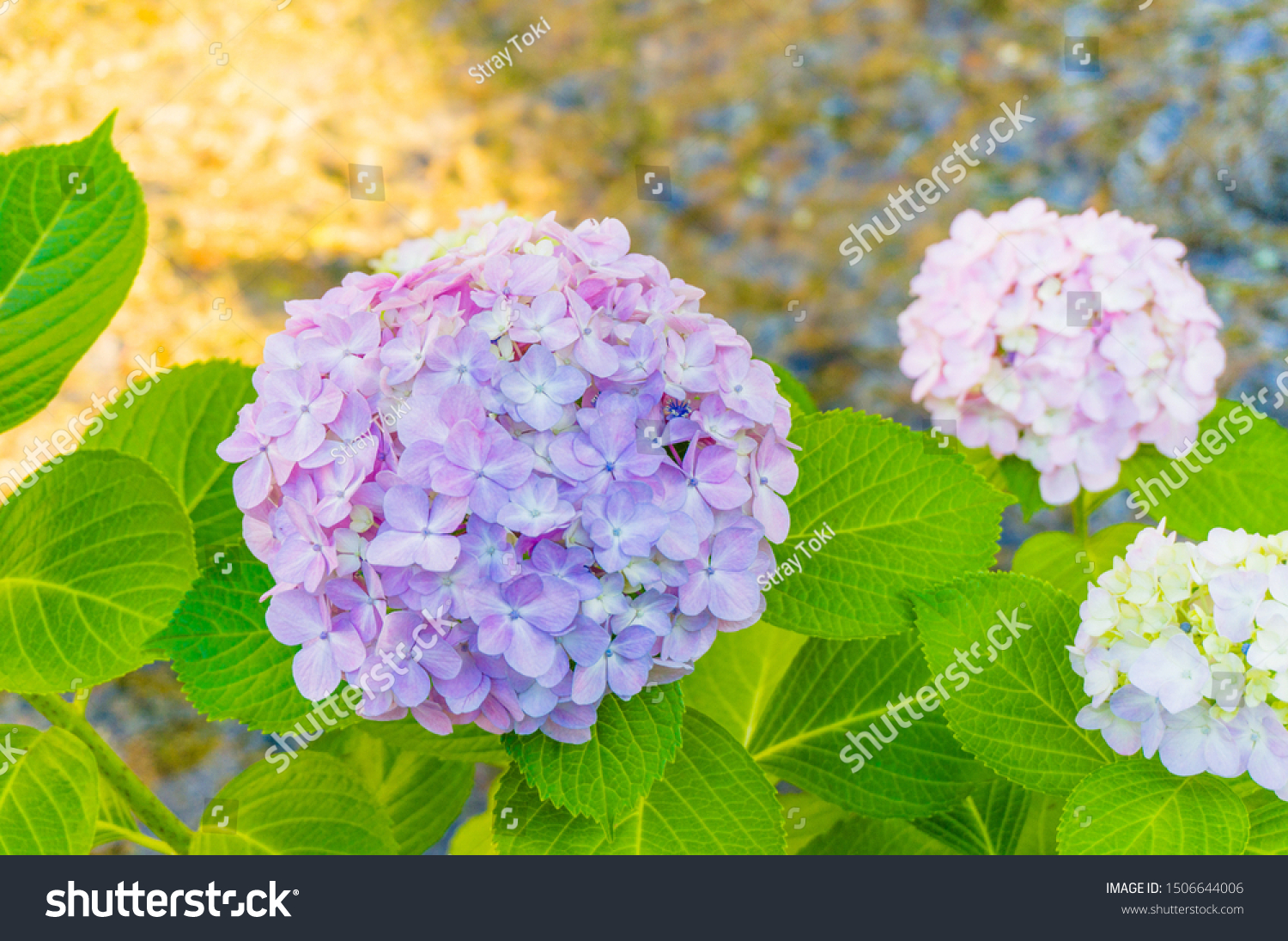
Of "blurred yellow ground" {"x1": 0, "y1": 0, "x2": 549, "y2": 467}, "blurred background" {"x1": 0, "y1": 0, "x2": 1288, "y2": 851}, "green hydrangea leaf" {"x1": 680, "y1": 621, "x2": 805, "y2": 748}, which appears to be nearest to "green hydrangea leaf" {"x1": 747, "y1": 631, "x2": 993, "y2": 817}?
"green hydrangea leaf" {"x1": 680, "y1": 621, "x2": 805, "y2": 748}

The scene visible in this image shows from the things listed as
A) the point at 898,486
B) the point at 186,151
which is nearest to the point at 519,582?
the point at 898,486

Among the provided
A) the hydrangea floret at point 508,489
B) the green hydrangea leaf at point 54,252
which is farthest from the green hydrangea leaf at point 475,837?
the green hydrangea leaf at point 54,252

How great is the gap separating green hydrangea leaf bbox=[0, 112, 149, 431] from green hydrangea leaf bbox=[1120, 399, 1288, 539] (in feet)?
2.59

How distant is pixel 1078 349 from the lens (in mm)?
876

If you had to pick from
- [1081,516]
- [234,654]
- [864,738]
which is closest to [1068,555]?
[1081,516]

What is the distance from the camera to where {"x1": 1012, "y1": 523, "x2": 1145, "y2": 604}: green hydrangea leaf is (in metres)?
0.89

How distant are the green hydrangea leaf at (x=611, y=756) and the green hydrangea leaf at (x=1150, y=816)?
0.22 metres

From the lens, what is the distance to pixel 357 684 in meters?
0.52

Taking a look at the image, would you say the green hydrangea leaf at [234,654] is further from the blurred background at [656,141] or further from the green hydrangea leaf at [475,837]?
the blurred background at [656,141]

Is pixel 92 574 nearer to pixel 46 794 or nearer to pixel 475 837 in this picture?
pixel 46 794

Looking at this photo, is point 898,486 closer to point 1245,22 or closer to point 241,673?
point 241,673

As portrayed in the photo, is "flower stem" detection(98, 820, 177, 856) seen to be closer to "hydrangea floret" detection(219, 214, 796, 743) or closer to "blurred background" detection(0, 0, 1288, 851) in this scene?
"hydrangea floret" detection(219, 214, 796, 743)

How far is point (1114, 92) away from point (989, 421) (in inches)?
43.7

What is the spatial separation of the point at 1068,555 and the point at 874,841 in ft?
0.97
